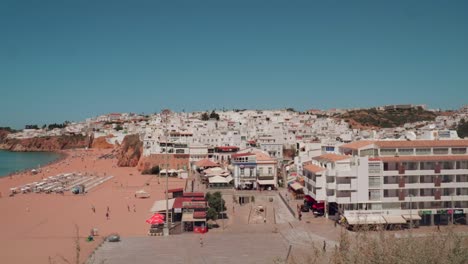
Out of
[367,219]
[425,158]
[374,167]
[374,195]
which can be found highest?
[425,158]

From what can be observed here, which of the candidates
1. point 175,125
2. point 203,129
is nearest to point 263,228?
point 203,129

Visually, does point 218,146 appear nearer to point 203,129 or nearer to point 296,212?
point 203,129

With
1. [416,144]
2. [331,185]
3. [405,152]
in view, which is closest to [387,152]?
[405,152]

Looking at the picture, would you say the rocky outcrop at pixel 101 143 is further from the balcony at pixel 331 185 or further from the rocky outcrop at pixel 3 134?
the balcony at pixel 331 185

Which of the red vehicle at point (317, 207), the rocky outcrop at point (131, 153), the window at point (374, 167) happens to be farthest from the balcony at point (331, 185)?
the rocky outcrop at point (131, 153)

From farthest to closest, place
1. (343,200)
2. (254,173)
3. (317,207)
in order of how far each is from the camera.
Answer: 1. (254,173)
2. (317,207)
3. (343,200)

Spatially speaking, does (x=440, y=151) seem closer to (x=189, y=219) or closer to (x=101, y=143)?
(x=189, y=219)
